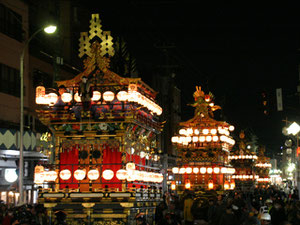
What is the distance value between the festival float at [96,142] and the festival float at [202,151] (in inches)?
806

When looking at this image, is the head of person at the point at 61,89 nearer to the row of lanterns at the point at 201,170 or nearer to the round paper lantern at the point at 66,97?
the round paper lantern at the point at 66,97

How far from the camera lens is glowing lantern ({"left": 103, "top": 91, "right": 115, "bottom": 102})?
78.7 feet

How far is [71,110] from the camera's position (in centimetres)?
2472

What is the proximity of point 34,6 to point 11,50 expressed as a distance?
31.2 ft

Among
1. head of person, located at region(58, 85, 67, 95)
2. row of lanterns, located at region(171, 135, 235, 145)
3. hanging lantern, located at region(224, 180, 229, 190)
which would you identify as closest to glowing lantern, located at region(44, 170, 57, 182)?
head of person, located at region(58, 85, 67, 95)

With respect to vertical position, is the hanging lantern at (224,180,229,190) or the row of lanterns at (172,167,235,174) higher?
the row of lanterns at (172,167,235,174)

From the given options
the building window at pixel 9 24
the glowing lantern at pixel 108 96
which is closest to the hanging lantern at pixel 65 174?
the glowing lantern at pixel 108 96

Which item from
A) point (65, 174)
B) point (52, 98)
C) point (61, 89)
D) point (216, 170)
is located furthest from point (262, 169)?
point (65, 174)

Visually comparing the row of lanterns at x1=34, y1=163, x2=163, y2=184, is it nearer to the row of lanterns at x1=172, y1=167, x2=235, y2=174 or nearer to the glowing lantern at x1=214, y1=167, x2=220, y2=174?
the row of lanterns at x1=172, y1=167, x2=235, y2=174

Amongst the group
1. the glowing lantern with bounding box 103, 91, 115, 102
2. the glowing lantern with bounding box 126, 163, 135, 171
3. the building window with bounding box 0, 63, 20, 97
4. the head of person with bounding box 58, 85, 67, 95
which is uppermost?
the building window with bounding box 0, 63, 20, 97

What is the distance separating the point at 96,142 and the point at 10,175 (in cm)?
2145

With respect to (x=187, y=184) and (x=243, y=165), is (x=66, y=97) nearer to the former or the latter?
(x=187, y=184)

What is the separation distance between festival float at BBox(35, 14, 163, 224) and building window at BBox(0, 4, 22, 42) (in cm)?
1926

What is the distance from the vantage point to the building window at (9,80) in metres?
43.2
